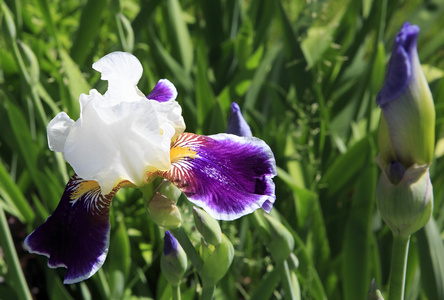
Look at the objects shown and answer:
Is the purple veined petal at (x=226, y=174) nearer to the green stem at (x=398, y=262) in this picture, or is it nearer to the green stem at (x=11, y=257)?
the green stem at (x=398, y=262)

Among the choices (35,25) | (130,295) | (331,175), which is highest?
(35,25)

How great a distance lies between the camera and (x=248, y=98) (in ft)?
4.89

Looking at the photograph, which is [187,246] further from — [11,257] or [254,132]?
[254,132]

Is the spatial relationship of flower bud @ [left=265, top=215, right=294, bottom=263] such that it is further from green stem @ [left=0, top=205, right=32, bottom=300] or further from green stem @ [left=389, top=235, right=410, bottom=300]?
green stem @ [left=0, top=205, right=32, bottom=300]

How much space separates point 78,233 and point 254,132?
87cm

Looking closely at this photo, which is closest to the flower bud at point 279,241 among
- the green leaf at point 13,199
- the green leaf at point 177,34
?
the green leaf at point 13,199

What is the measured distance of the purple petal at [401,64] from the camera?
493 mm

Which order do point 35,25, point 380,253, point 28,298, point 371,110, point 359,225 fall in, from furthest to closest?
point 35,25, point 371,110, point 380,253, point 359,225, point 28,298

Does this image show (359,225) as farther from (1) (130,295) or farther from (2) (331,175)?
(1) (130,295)

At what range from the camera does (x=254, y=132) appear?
144 centimetres

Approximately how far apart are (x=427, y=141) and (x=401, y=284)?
0.18 meters

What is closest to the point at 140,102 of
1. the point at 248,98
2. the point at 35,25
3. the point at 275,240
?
the point at 275,240

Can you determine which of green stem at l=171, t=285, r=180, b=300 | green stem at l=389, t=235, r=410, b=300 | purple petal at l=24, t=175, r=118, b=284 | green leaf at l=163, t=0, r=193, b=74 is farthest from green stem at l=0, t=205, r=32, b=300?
green leaf at l=163, t=0, r=193, b=74

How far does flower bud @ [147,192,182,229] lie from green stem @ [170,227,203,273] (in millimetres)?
32
